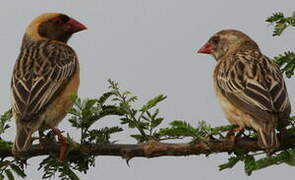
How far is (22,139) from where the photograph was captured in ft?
14.6

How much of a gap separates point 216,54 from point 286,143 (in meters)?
3.53

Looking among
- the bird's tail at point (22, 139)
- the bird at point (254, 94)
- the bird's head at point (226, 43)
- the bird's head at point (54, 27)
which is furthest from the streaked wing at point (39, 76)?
the bird's head at point (226, 43)

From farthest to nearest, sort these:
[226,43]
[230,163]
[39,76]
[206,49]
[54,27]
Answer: [54,27]
[206,49]
[226,43]
[39,76]
[230,163]

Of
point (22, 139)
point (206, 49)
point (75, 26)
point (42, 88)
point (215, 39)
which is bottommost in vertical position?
point (22, 139)

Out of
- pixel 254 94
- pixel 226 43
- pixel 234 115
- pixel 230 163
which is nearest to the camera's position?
pixel 230 163

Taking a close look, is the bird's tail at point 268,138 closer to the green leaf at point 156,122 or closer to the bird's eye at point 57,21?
the green leaf at point 156,122

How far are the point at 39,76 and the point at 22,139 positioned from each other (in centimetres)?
122

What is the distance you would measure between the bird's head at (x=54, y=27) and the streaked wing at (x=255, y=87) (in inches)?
111

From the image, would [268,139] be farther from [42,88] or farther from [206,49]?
[206,49]

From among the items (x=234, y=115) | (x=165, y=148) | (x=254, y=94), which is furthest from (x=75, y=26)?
(x=165, y=148)

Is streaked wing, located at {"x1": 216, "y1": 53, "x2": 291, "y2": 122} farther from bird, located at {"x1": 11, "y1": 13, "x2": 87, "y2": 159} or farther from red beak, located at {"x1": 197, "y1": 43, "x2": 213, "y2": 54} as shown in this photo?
bird, located at {"x1": 11, "y1": 13, "x2": 87, "y2": 159}

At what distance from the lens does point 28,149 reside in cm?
436

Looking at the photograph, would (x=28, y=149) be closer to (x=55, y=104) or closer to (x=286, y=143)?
(x=55, y=104)

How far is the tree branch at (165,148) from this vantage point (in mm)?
3851
